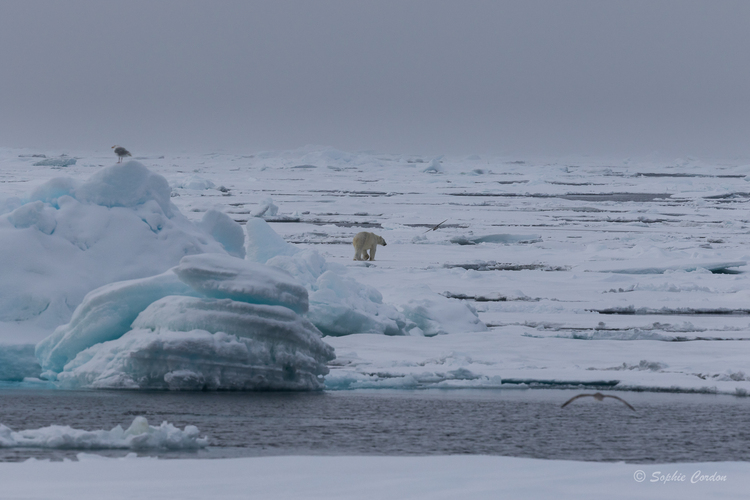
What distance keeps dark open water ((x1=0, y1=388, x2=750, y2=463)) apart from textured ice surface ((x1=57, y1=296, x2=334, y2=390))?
22 cm

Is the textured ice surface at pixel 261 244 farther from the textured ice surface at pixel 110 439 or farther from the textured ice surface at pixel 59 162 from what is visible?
the textured ice surface at pixel 59 162

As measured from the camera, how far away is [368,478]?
4758 millimetres

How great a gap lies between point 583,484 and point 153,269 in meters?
6.30

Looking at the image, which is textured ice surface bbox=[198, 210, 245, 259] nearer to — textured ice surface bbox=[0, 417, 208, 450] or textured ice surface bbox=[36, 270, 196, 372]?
textured ice surface bbox=[36, 270, 196, 372]

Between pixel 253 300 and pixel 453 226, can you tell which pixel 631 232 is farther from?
pixel 253 300

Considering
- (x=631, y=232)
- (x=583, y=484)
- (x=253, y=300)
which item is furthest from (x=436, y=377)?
(x=631, y=232)

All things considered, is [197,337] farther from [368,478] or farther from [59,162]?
[59,162]

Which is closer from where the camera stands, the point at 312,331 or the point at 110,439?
the point at 110,439

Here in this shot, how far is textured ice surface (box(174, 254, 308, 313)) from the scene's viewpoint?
7879mm

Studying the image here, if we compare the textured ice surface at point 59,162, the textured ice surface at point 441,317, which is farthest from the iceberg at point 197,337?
the textured ice surface at point 59,162

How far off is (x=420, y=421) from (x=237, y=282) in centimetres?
221

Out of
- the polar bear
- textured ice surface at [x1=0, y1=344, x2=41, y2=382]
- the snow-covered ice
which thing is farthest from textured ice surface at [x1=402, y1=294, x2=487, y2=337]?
the polar bear

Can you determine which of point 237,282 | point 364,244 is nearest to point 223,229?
point 237,282

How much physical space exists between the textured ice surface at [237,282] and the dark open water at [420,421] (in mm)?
858
